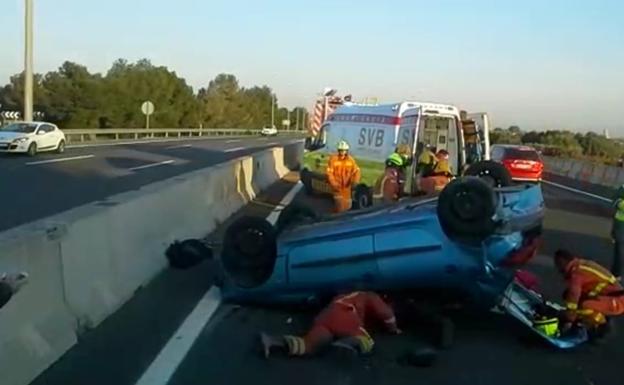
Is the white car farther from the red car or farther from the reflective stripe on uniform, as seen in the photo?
the reflective stripe on uniform

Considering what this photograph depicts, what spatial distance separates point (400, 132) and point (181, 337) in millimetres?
12836

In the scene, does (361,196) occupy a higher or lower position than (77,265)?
lower

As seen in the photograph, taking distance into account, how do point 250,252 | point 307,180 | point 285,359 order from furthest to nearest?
1. point 307,180
2. point 250,252
3. point 285,359

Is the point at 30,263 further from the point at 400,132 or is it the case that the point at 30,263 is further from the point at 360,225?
the point at 400,132

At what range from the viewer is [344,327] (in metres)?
6.56

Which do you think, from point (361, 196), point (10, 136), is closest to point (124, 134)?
point (10, 136)

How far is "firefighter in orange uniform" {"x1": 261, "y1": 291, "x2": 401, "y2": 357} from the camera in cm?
633

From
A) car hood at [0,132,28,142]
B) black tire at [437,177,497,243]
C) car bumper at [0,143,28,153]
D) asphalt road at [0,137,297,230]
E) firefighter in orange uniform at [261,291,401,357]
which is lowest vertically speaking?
asphalt road at [0,137,297,230]

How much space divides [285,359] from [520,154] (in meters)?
28.6

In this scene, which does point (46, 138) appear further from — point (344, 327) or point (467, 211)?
point (344, 327)

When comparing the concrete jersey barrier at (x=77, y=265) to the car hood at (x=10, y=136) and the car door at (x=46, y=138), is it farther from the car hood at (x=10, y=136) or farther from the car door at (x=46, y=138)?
the car door at (x=46, y=138)

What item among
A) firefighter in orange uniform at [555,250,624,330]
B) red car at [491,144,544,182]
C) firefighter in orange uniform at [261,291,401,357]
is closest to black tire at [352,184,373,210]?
firefighter in orange uniform at [555,250,624,330]

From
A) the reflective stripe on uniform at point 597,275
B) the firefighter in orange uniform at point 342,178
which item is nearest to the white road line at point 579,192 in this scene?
the firefighter in orange uniform at point 342,178

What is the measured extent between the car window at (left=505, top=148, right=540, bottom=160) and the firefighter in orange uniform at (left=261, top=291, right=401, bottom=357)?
89.2 feet
